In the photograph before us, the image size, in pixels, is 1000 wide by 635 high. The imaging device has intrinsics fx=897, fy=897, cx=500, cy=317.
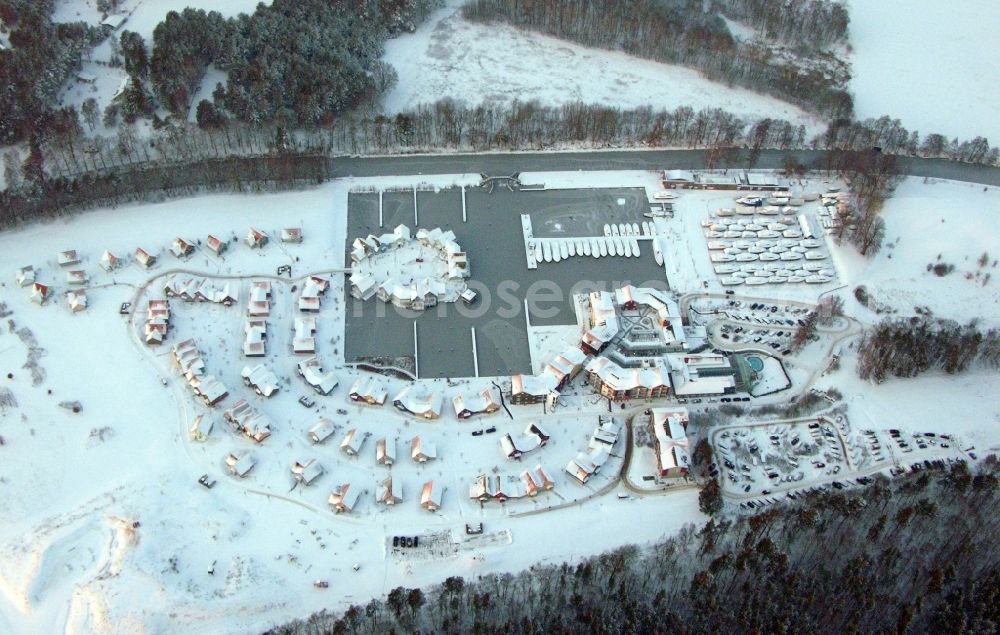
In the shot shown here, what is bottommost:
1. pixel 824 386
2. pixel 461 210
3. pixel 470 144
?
pixel 824 386

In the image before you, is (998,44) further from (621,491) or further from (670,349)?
(621,491)

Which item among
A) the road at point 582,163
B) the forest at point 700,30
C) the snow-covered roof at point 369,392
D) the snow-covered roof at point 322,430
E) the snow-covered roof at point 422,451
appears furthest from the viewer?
the forest at point 700,30

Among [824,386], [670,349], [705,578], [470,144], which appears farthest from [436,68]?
[705,578]

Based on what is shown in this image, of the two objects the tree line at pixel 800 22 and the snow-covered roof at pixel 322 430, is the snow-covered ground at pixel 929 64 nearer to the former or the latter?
the tree line at pixel 800 22

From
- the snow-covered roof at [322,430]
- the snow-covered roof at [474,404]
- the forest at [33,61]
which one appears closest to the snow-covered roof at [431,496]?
the snow-covered roof at [474,404]

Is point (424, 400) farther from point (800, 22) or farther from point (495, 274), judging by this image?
point (800, 22)

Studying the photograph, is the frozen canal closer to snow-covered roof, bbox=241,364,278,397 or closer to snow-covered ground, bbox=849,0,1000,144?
snow-covered roof, bbox=241,364,278,397
